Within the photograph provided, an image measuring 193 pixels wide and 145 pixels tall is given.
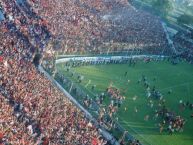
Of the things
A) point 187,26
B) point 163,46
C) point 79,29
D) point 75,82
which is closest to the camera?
point 75,82

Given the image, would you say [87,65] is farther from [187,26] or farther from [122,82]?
[187,26]

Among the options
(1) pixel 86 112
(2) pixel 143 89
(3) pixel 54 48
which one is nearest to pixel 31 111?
(1) pixel 86 112

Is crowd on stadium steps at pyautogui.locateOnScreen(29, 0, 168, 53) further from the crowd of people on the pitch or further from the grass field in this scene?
the crowd of people on the pitch


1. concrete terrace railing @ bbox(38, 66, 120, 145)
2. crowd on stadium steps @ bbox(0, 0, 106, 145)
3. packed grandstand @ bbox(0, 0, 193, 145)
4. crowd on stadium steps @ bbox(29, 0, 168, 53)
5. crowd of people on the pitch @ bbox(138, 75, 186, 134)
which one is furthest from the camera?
crowd on stadium steps @ bbox(29, 0, 168, 53)

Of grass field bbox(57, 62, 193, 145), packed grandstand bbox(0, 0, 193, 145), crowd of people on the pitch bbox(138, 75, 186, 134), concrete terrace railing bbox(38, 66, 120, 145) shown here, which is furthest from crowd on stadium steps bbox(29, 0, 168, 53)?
crowd of people on the pitch bbox(138, 75, 186, 134)

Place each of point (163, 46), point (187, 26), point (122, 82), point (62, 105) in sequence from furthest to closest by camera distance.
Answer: point (187, 26)
point (163, 46)
point (122, 82)
point (62, 105)

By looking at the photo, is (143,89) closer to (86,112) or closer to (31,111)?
(86,112)

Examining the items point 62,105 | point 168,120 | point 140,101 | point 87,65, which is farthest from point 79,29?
point 62,105
